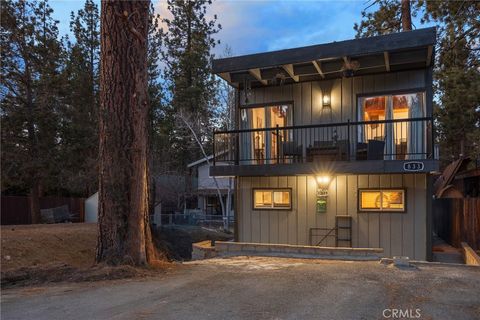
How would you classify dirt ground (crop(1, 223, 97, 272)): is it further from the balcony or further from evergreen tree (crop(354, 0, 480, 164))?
evergreen tree (crop(354, 0, 480, 164))

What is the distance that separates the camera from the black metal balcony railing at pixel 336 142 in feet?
37.3

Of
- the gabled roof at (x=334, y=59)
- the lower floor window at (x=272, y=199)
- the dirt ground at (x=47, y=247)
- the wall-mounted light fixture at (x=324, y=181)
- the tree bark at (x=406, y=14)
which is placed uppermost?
the tree bark at (x=406, y=14)

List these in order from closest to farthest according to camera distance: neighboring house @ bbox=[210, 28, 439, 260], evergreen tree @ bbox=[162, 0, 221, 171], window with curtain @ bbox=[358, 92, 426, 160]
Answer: neighboring house @ bbox=[210, 28, 439, 260] < window with curtain @ bbox=[358, 92, 426, 160] < evergreen tree @ bbox=[162, 0, 221, 171]

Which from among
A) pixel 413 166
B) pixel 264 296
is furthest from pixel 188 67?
pixel 264 296

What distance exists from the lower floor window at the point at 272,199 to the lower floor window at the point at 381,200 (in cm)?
201

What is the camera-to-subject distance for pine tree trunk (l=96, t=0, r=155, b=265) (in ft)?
26.1

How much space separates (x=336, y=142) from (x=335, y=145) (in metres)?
0.10

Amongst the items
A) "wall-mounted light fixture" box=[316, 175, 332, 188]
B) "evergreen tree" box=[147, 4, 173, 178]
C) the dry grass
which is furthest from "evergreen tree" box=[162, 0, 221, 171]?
"wall-mounted light fixture" box=[316, 175, 332, 188]

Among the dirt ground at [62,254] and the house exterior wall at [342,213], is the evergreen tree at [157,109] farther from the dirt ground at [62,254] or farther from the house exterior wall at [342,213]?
the house exterior wall at [342,213]

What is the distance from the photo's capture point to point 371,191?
11867 millimetres

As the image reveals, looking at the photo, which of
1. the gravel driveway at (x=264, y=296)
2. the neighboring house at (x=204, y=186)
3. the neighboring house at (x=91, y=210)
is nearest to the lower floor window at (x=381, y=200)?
the gravel driveway at (x=264, y=296)

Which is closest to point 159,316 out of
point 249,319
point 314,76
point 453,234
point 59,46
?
point 249,319

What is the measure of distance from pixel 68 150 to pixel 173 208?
1577 cm

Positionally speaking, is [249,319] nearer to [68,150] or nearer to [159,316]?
[159,316]
